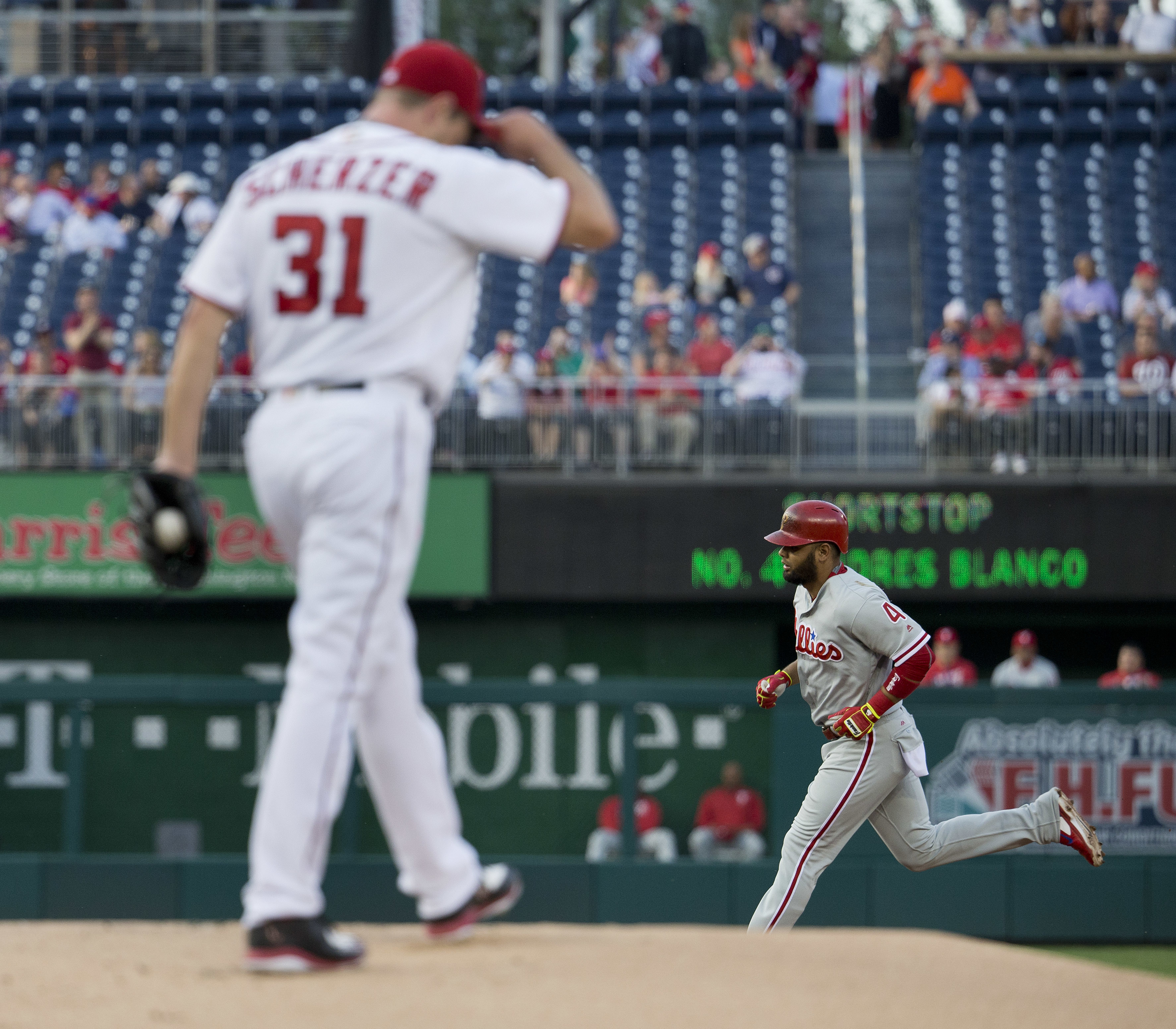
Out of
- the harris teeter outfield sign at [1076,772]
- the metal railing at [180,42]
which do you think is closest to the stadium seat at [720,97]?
the metal railing at [180,42]

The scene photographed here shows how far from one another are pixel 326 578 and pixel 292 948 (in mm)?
716

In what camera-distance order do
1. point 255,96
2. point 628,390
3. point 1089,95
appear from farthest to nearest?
point 255,96 → point 1089,95 → point 628,390

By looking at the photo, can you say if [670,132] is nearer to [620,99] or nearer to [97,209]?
[620,99]

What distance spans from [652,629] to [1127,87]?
854cm

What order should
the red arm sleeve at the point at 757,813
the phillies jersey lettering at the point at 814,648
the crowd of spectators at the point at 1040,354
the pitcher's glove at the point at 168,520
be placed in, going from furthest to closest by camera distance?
the crowd of spectators at the point at 1040,354 → the red arm sleeve at the point at 757,813 → the phillies jersey lettering at the point at 814,648 → the pitcher's glove at the point at 168,520

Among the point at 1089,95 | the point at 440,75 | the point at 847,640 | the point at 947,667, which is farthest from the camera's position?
the point at 1089,95

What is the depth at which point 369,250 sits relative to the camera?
11.2 feet

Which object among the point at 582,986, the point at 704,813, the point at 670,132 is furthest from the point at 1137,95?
the point at 582,986

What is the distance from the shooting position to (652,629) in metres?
14.2

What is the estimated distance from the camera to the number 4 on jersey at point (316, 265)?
11.2 feet

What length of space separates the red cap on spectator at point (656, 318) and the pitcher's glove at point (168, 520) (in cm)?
1036

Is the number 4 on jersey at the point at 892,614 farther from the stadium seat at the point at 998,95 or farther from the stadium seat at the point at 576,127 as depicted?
the stadium seat at the point at 998,95

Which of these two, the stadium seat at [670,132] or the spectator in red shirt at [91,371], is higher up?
the stadium seat at [670,132]

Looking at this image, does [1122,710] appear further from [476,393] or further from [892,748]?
[476,393]
